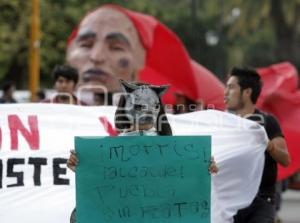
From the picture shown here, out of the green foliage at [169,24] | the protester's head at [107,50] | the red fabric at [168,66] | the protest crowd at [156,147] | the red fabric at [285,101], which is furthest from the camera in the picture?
the green foliage at [169,24]

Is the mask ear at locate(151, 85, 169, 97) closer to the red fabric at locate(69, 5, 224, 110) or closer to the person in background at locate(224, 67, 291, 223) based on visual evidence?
the person in background at locate(224, 67, 291, 223)

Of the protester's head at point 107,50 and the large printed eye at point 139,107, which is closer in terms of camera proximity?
the large printed eye at point 139,107

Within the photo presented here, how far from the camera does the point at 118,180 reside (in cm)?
579

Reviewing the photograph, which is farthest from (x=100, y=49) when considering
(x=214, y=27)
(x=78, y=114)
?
(x=214, y=27)

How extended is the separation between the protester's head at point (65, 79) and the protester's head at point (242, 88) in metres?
2.87

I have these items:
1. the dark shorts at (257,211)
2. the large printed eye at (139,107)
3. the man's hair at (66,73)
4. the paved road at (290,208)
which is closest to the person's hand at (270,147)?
the dark shorts at (257,211)

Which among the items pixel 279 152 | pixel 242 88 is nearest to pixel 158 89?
pixel 279 152

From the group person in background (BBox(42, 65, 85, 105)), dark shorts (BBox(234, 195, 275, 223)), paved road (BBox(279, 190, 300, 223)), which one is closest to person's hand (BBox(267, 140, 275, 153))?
dark shorts (BBox(234, 195, 275, 223))

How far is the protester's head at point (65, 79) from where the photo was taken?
1022cm

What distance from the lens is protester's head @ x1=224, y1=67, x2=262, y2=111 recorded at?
7.62 meters

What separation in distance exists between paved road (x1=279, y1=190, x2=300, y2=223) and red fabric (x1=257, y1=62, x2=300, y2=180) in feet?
5.91

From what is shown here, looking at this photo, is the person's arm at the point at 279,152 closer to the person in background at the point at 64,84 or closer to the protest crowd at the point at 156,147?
the protest crowd at the point at 156,147

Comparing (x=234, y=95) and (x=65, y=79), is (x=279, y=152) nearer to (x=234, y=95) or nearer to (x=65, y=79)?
(x=234, y=95)

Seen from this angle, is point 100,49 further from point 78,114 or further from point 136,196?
point 136,196
